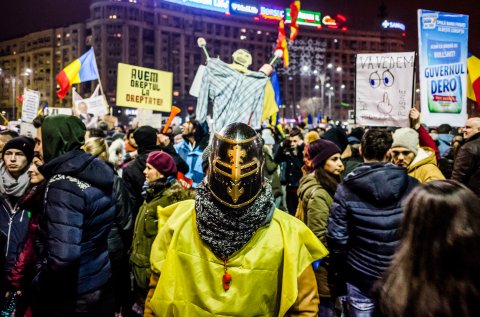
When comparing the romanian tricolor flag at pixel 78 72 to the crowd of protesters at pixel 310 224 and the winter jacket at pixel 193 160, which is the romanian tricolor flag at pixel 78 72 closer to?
the winter jacket at pixel 193 160

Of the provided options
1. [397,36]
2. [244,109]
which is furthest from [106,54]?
[244,109]

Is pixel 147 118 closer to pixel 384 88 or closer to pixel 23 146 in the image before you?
pixel 23 146

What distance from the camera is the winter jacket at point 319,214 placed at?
438 centimetres

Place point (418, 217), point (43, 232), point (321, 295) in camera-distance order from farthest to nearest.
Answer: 1. point (321, 295)
2. point (43, 232)
3. point (418, 217)

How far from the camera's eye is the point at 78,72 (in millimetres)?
11883

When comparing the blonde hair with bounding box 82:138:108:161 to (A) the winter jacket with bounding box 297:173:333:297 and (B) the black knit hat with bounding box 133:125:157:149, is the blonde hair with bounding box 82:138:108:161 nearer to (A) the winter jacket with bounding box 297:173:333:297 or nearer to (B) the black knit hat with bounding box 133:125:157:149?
(B) the black knit hat with bounding box 133:125:157:149

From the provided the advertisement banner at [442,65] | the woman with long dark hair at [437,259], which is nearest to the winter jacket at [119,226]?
the woman with long dark hair at [437,259]

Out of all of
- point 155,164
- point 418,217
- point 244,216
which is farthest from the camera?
point 155,164

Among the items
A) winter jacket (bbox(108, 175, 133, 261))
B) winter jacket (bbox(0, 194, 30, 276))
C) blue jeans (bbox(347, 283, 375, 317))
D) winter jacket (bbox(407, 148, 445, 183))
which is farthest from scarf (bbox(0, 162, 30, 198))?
winter jacket (bbox(407, 148, 445, 183))

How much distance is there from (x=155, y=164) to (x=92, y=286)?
69.2 inches

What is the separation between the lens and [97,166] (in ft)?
10.8

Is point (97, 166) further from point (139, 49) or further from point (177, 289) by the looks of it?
point (139, 49)

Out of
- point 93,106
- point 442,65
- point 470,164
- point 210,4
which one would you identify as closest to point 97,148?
point 470,164

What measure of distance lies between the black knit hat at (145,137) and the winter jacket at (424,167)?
12.2 ft
